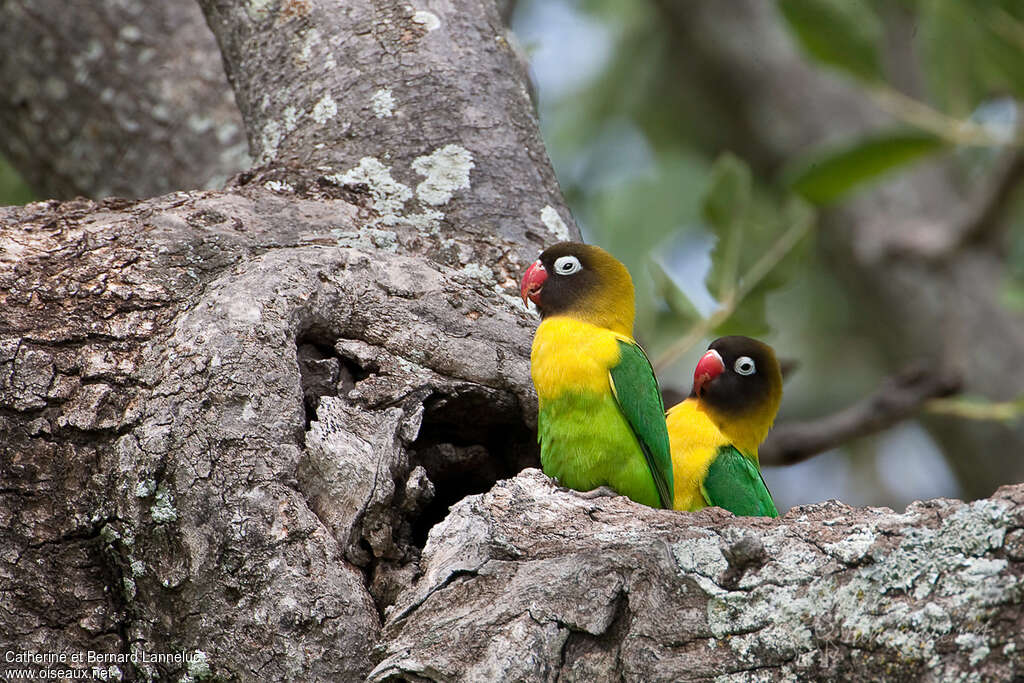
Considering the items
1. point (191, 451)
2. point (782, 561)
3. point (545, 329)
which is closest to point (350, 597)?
point (191, 451)

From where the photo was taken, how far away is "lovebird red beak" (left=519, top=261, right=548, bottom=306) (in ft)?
10.1

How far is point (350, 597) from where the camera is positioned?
2279mm

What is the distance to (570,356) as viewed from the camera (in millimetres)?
3295

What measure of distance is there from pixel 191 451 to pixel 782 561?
125cm

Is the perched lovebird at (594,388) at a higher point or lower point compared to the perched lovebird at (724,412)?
higher

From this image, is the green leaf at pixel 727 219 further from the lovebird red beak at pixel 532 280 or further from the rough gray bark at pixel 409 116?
the lovebird red beak at pixel 532 280

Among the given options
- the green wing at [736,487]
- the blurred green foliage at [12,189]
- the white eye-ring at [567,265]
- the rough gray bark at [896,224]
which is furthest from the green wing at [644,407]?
the blurred green foliage at [12,189]

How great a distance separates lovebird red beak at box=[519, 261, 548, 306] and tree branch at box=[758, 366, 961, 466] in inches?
78.6

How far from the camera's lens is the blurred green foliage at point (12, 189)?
5605mm

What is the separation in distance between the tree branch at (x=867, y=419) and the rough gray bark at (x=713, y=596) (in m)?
2.55

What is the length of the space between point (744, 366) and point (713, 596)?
8.94 feet

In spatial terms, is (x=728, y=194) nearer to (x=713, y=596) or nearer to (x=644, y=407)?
(x=644, y=407)

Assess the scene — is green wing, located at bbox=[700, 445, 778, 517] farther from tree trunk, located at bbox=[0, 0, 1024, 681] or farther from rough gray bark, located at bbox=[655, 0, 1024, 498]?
rough gray bark, located at bbox=[655, 0, 1024, 498]

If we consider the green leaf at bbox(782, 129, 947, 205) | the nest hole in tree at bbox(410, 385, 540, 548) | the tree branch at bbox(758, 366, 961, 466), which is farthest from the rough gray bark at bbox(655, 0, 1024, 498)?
the nest hole in tree at bbox(410, 385, 540, 548)
